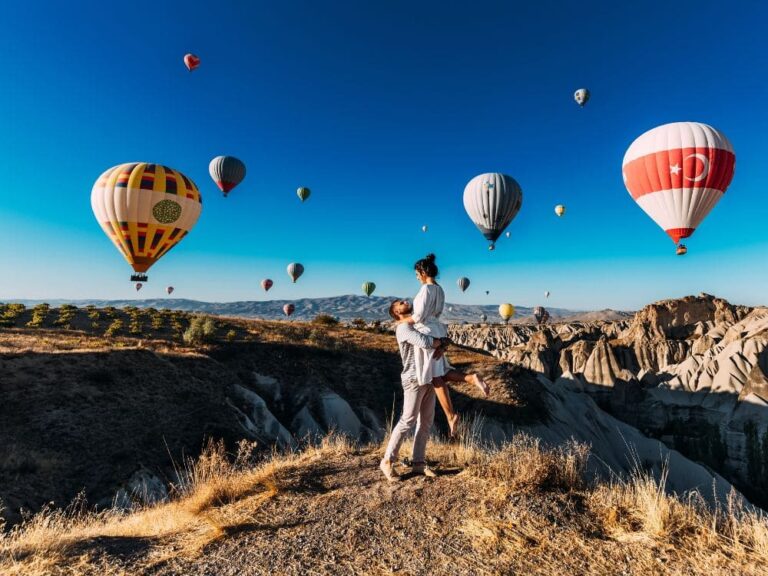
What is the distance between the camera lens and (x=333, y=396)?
22.8 meters

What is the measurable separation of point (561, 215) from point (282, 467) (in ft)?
Answer: 196

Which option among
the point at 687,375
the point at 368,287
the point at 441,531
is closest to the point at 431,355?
the point at 441,531

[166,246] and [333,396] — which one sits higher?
[166,246]

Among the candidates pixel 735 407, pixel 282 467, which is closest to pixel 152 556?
pixel 282 467

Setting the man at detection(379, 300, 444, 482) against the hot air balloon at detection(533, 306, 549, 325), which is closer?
the man at detection(379, 300, 444, 482)

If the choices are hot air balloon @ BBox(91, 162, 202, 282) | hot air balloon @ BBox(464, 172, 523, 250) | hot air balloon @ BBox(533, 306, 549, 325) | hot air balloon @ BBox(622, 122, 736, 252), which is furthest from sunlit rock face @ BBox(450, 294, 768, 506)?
hot air balloon @ BBox(91, 162, 202, 282)

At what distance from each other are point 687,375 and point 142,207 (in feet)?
250

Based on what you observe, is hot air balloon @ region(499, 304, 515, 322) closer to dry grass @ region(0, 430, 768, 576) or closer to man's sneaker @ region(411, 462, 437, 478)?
man's sneaker @ region(411, 462, 437, 478)

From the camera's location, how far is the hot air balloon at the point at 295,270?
61.2m

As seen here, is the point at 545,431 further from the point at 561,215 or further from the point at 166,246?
the point at 561,215

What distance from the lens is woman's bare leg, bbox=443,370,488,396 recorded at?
483cm

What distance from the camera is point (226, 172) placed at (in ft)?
124

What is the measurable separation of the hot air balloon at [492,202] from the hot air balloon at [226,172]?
21.2m

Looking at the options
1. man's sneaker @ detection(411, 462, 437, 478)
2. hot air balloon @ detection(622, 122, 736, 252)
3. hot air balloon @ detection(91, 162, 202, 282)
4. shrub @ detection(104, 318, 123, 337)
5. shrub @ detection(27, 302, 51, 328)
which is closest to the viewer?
man's sneaker @ detection(411, 462, 437, 478)
